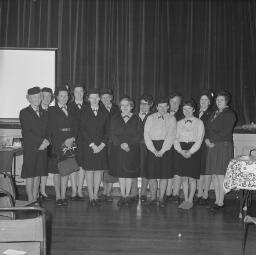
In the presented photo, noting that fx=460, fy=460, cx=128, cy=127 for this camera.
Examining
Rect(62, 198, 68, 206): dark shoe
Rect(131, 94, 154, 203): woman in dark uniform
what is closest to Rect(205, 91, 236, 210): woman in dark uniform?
Rect(131, 94, 154, 203): woman in dark uniform

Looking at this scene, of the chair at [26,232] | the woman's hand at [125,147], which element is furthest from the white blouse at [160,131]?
the chair at [26,232]

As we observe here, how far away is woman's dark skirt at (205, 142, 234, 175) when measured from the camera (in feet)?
17.4

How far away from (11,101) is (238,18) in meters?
3.68

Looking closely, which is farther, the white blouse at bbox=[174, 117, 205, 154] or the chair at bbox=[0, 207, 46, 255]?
the white blouse at bbox=[174, 117, 205, 154]

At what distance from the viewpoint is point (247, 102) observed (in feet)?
22.9

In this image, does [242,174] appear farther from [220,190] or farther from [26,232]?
[26,232]

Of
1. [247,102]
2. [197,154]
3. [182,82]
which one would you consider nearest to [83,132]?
[197,154]

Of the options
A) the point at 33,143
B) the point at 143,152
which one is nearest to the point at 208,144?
the point at 143,152

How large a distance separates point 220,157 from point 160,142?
28.3 inches

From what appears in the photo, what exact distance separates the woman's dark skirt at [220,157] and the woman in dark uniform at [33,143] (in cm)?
193

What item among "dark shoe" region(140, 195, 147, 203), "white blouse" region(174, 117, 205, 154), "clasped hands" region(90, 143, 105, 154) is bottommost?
"dark shoe" region(140, 195, 147, 203)

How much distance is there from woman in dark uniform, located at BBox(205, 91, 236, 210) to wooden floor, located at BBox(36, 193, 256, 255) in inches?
13.8

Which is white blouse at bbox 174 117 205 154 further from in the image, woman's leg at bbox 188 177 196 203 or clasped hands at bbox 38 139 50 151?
clasped hands at bbox 38 139 50 151

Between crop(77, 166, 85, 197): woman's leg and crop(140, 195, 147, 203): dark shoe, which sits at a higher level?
crop(77, 166, 85, 197): woman's leg
